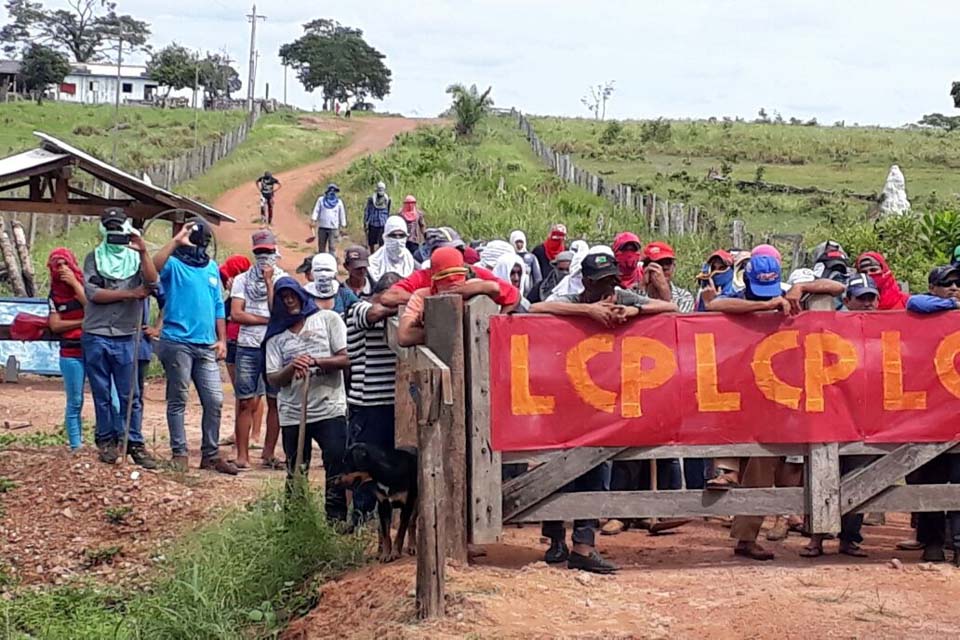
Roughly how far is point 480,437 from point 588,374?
2.24 feet

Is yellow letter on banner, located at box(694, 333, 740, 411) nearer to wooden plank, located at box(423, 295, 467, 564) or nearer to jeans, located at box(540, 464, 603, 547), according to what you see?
jeans, located at box(540, 464, 603, 547)

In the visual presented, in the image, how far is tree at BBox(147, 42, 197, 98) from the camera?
7856 cm

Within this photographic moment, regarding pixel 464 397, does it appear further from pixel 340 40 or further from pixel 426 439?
pixel 340 40

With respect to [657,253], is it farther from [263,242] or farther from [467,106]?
[467,106]

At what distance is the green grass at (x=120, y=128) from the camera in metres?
46.9

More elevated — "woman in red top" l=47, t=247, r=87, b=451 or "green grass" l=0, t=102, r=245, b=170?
"green grass" l=0, t=102, r=245, b=170

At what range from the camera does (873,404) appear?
22.9 ft

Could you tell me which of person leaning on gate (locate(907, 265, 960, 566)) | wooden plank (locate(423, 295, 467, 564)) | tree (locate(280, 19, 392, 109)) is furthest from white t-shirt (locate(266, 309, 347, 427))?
tree (locate(280, 19, 392, 109))

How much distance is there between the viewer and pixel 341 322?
28.0 ft

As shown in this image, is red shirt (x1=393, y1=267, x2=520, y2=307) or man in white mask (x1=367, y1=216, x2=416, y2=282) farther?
man in white mask (x1=367, y1=216, x2=416, y2=282)

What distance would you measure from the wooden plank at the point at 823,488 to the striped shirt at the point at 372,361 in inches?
A: 93.1

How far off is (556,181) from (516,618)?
1325 inches

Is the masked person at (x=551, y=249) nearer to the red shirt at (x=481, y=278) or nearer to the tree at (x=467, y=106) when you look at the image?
the red shirt at (x=481, y=278)

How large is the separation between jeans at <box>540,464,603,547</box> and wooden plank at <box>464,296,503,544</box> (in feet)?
1.41
